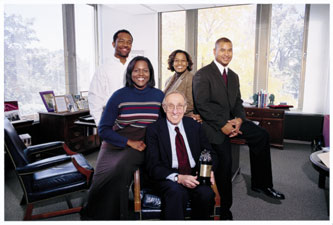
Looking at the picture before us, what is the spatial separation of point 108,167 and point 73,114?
243 cm

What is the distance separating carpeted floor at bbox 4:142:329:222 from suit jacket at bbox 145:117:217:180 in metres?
0.89

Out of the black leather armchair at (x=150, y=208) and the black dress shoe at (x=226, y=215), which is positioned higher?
the black leather armchair at (x=150, y=208)

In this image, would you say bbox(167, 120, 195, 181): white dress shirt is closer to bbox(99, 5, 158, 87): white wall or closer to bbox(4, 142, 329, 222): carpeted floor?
bbox(4, 142, 329, 222): carpeted floor

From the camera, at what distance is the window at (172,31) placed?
5691 millimetres

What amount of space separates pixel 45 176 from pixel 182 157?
1332 mm

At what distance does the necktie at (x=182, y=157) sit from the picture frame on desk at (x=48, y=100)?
3074 mm

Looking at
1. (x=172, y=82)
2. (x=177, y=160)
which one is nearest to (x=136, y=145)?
(x=177, y=160)

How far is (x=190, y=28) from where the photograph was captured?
5.62m

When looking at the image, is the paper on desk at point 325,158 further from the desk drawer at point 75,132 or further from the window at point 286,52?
the desk drawer at point 75,132

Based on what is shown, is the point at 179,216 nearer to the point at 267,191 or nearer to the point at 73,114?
the point at 267,191

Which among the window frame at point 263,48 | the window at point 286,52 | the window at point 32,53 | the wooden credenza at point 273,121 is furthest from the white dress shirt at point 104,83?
the window at point 286,52

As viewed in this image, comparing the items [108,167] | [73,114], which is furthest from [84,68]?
[108,167]

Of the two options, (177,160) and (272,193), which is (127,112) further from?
(272,193)

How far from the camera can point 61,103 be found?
4.30 metres
